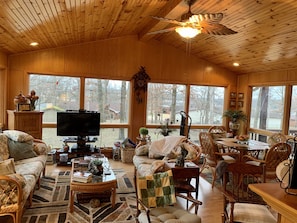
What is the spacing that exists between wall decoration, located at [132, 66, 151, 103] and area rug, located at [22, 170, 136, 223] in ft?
9.88

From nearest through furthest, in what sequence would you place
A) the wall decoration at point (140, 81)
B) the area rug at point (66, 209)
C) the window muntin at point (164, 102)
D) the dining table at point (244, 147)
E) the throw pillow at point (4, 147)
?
1. the area rug at point (66, 209)
2. the throw pillow at point (4, 147)
3. the dining table at point (244, 147)
4. the wall decoration at point (140, 81)
5. the window muntin at point (164, 102)

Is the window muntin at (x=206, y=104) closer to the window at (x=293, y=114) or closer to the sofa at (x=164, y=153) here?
the window at (x=293, y=114)

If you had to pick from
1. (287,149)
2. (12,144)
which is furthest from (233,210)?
(12,144)

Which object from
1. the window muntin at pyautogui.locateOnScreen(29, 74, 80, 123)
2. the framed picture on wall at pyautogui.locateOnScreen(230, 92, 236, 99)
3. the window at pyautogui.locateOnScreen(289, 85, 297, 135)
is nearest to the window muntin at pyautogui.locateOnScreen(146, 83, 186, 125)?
the framed picture on wall at pyautogui.locateOnScreen(230, 92, 236, 99)

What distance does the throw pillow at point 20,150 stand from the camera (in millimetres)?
4254

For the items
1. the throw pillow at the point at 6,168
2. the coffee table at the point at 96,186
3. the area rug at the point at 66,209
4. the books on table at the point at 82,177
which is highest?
the throw pillow at the point at 6,168

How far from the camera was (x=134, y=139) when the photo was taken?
6.90 m

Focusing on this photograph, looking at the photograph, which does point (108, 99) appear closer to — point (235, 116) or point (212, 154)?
point (212, 154)

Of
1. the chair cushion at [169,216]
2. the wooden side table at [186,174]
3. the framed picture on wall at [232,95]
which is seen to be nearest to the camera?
the chair cushion at [169,216]

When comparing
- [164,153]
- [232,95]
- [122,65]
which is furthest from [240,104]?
[164,153]

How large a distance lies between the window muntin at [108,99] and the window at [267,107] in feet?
12.4

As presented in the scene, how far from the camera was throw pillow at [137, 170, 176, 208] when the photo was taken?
273 centimetres

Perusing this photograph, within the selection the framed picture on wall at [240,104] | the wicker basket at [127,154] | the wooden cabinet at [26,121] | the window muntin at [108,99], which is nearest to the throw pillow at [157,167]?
the wicker basket at [127,154]

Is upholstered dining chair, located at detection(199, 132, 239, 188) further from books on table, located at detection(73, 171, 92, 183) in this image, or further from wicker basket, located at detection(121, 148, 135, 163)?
books on table, located at detection(73, 171, 92, 183)
